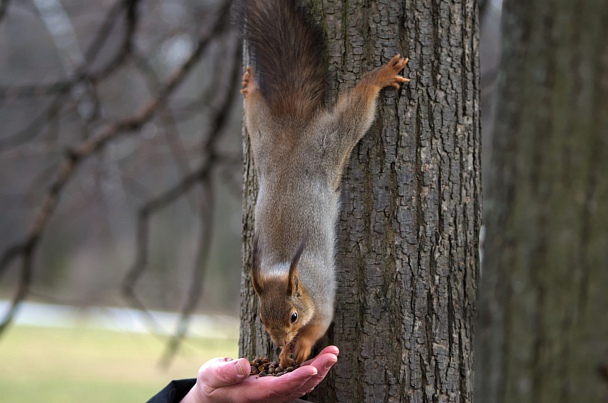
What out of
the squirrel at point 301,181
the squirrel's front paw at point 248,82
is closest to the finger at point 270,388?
the squirrel at point 301,181

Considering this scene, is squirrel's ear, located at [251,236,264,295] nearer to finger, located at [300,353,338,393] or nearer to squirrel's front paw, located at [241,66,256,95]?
finger, located at [300,353,338,393]

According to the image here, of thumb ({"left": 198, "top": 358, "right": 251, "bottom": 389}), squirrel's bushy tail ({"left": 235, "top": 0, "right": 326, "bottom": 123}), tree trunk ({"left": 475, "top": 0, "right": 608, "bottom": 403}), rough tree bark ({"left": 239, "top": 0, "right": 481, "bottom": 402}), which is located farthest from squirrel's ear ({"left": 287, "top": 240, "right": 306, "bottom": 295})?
tree trunk ({"left": 475, "top": 0, "right": 608, "bottom": 403})

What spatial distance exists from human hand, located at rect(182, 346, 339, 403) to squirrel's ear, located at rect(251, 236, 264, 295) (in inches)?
7.7

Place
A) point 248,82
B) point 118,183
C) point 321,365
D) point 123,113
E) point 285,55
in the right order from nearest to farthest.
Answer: point 321,365, point 285,55, point 248,82, point 118,183, point 123,113

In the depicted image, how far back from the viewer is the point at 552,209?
87 cm

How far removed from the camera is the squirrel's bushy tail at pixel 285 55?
6.29ft

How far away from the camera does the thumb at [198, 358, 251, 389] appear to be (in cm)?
168

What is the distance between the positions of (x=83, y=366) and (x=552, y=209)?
9.01 metres

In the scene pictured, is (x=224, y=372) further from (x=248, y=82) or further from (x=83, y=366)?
(x=83, y=366)

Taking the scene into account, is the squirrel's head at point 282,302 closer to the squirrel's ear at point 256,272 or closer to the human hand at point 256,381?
the squirrel's ear at point 256,272

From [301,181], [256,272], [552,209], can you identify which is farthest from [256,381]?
[552,209]

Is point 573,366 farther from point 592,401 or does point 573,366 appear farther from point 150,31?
point 150,31

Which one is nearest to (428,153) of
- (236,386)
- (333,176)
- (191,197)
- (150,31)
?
(333,176)

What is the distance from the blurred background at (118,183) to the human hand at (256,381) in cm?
166
